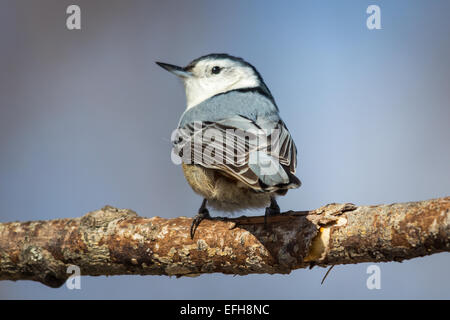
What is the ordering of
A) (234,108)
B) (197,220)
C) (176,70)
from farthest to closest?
(176,70) → (234,108) → (197,220)

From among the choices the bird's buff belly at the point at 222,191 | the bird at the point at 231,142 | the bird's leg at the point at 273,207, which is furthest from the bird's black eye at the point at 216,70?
the bird's leg at the point at 273,207

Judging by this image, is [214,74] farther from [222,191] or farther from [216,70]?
[222,191]

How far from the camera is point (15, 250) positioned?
2635 millimetres

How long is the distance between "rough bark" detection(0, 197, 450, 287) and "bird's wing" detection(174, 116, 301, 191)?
0.81 feet

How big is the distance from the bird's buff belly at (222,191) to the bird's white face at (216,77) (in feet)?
2.91

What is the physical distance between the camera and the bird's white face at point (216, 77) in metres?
3.64

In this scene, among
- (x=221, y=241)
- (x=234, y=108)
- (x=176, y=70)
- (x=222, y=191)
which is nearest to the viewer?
(x=221, y=241)

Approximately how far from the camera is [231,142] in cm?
258

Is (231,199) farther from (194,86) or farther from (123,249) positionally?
(194,86)

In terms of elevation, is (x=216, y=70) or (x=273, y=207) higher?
A: (x=216, y=70)

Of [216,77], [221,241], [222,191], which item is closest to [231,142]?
[222,191]

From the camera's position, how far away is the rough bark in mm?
2002

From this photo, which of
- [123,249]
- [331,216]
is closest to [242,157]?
A: [331,216]

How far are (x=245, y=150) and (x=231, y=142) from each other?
120mm
